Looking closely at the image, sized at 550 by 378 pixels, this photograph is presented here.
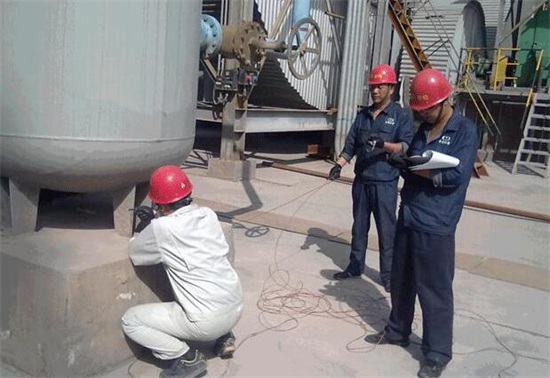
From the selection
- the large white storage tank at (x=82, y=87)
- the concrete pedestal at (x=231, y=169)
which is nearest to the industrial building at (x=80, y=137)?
the large white storage tank at (x=82, y=87)

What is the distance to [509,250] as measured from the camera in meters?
5.69

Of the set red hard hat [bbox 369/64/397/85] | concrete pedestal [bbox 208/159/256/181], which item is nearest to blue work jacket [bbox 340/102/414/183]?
red hard hat [bbox 369/64/397/85]

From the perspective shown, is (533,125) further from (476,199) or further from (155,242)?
(155,242)

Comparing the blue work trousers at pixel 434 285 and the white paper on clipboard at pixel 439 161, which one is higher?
the white paper on clipboard at pixel 439 161

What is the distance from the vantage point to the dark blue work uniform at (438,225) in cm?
292

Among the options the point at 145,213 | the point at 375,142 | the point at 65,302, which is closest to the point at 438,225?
the point at 375,142

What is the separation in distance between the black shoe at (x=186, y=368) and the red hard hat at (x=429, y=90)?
1649 mm

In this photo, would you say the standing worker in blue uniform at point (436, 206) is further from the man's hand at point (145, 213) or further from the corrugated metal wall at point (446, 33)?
the corrugated metal wall at point (446, 33)

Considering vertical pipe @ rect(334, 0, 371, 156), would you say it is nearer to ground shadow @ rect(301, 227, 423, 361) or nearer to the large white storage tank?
ground shadow @ rect(301, 227, 423, 361)

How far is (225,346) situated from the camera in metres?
2.98

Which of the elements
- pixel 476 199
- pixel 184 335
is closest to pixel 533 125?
pixel 476 199

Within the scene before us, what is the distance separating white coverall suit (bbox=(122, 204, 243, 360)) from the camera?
8.83 feet

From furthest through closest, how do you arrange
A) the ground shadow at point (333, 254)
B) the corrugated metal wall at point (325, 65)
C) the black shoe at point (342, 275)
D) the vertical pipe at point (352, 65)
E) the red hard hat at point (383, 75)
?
the vertical pipe at point (352, 65)
the corrugated metal wall at point (325, 65)
the ground shadow at point (333, 254)
the black shoe at point (342, 275)
the red hard hat at point (383, 75)

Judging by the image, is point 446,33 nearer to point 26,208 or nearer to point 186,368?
point 26,208
